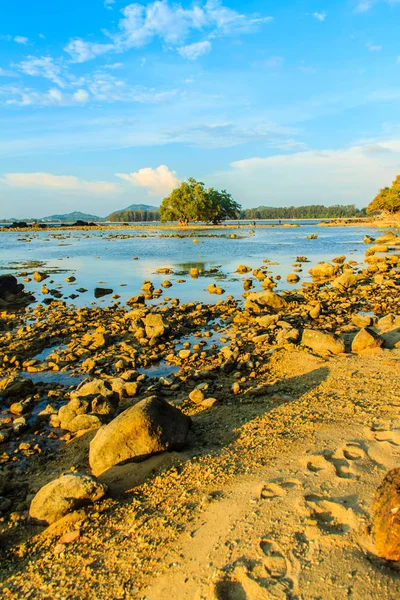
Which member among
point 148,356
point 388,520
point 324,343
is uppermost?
point 388,520

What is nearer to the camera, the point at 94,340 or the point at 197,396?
the point at 197,396

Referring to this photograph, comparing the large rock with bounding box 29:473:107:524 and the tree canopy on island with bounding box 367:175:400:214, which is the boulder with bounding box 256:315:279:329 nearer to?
the large rock with bounding box 29:473:107:524

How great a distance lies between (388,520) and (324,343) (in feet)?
22.6

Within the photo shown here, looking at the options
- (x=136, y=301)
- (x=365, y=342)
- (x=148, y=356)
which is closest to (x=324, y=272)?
(x=136, y=301)

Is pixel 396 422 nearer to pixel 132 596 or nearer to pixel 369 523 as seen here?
pixel 369 523

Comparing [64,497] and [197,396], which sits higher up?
[64,497]

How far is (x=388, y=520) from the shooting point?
3.48 metres

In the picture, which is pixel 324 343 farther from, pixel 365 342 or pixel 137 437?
pixel 137 437

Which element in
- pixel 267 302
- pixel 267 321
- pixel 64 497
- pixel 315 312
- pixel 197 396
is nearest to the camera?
pixel 64 497

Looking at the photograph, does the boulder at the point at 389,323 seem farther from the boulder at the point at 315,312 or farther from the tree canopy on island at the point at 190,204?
the tree canopy on island at the point at 190,204

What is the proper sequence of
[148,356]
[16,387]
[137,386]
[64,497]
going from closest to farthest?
[64,497] → [137,386] → [16,387] → [148,356]

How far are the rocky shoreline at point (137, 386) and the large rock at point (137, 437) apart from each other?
0.05 ft

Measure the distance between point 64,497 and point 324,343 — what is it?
23.9 ft

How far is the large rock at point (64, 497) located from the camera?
477 cm
